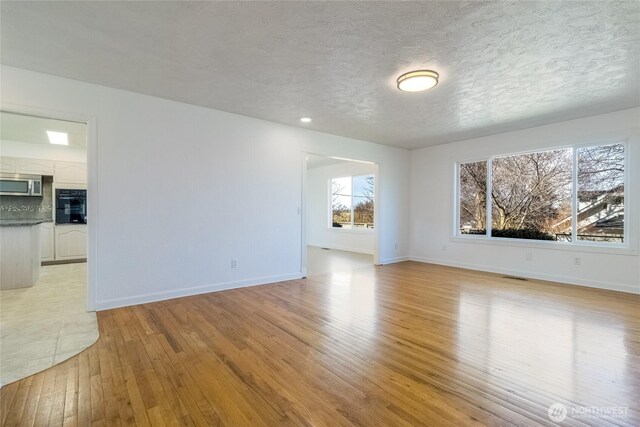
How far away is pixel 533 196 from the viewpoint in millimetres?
5324

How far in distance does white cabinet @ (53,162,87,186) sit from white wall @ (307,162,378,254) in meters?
5.98

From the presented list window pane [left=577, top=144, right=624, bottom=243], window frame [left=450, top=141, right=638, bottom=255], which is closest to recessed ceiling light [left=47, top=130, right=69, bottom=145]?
window frame [left=450, top=141, right=638, bottom=255]

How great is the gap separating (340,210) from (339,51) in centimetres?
657

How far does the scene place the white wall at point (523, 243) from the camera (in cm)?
425

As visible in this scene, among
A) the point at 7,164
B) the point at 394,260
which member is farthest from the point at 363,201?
the point at 7,164

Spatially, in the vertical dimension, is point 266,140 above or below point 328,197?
above

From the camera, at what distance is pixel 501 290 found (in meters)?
4.33

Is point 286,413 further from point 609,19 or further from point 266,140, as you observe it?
point 266,140

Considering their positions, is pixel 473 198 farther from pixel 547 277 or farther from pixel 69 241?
pixel 69 241

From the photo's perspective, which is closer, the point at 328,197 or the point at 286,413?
the point at 286,413

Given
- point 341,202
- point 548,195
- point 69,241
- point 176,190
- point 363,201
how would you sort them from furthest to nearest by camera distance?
point 341,202, point 363,201, point 69,241, point 548,195, point 176,190

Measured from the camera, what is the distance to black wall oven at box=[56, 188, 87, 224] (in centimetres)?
625

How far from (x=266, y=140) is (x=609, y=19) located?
3.94 m

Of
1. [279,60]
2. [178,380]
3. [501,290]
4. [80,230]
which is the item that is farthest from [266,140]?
[80,230]
